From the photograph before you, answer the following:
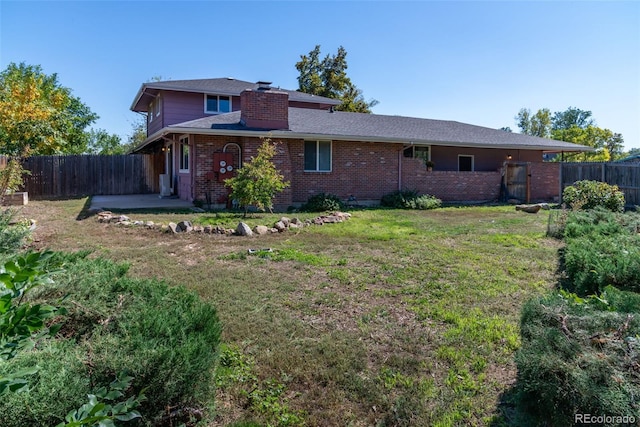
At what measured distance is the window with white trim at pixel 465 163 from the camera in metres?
18.5

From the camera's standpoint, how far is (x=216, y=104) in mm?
18328

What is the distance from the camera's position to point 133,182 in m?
19.6

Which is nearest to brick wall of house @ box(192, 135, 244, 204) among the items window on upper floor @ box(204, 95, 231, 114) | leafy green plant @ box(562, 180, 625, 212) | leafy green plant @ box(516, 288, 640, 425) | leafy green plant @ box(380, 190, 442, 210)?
window on upper floor @ box(204, 95, 231, 114)

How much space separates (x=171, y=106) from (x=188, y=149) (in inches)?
183

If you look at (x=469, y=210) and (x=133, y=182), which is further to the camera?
(x=133, y=182)

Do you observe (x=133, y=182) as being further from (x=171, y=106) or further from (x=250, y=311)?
(x=250, y=311)

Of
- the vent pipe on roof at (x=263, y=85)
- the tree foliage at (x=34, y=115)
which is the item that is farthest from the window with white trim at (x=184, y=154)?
the tree foliage at (x=34, y=115)

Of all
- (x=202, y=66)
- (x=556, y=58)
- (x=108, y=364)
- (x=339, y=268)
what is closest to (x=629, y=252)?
(x=339, y=268)

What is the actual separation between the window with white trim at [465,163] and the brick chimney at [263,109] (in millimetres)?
8875

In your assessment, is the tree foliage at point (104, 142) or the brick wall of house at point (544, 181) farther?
the tree foliage at point (104, 142)

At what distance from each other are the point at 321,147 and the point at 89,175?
38.0 ft

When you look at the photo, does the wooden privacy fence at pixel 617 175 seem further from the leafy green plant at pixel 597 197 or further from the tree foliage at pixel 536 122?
the tree foliage at pixel 536 122

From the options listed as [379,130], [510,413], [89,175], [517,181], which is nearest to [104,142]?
[89,175]

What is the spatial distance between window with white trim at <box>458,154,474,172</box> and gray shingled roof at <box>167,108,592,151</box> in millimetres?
1021
